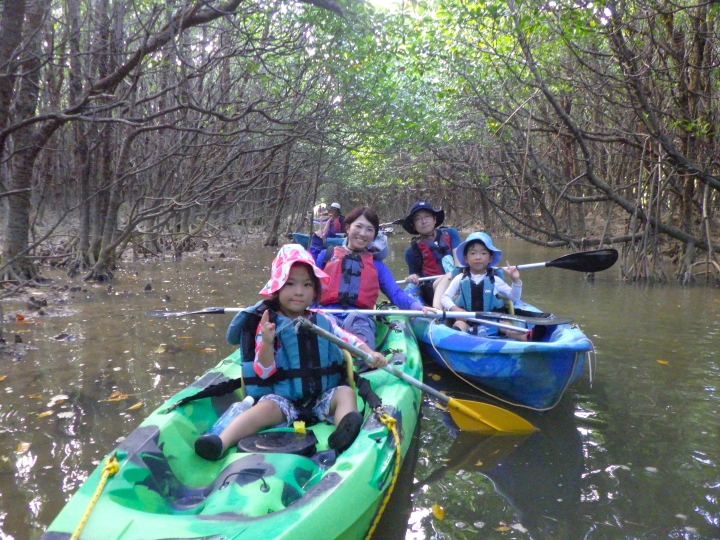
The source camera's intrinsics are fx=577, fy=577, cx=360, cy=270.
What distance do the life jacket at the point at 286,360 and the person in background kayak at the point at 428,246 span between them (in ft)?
11.1

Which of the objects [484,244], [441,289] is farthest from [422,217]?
[484,244]

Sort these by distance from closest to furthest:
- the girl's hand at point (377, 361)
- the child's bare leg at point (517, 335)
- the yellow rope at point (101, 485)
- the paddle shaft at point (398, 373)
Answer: the yellow rope at point (101, 485) → the paddle shaft at point (398, 373) → the girl's hand at point (377, 361) → the child's bare leg at point (517, 335)

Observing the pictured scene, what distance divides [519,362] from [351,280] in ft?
5.31

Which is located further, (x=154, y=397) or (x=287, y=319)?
(x=154, y=397)

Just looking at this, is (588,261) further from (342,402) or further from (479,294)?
(342,402)

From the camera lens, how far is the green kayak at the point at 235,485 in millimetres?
1905

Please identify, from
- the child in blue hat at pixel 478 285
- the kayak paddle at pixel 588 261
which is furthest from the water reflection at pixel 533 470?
the kayak paddle at pixel 588 261

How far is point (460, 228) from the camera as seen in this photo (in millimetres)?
33500

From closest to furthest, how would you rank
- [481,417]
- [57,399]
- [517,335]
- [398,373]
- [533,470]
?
[533,470]
[398,373]
[481,417]
[57,399]
[517,335]

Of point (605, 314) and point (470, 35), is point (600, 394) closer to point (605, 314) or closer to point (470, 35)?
point (605, 314)

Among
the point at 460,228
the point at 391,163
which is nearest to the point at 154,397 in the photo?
the point at 391,163

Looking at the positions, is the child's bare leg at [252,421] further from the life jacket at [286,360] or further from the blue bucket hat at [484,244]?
the blue bucket hat at [484,244]

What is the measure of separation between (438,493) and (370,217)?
254 cm

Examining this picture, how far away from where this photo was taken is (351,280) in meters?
4.87
